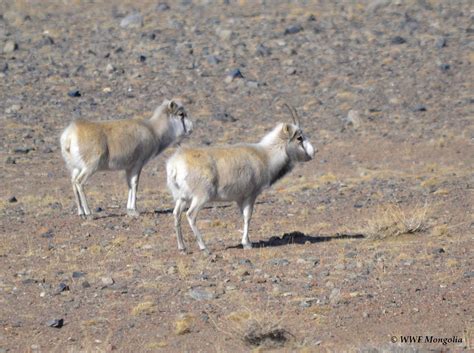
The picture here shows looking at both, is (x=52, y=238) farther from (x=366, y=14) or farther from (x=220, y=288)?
(x=366, y=14)

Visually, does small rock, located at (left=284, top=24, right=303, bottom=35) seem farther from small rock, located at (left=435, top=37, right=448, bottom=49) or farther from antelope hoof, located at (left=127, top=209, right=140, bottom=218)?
antelope hoof, located at (left=127, top=209, right=140, bottom=218)

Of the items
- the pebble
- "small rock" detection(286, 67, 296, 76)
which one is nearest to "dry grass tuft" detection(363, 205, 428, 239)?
the pebble

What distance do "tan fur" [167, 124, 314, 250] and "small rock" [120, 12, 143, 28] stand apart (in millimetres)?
18328

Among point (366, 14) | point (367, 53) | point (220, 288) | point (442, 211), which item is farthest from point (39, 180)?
point (366, 14)

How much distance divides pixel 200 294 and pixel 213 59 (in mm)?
18551

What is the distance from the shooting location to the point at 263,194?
20.7 metres

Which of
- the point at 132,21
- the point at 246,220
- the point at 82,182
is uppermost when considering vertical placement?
the point at 246,220

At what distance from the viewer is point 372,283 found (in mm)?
13531

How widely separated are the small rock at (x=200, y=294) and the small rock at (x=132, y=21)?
21.3 m

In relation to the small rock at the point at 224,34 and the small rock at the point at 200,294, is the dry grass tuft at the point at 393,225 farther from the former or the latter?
the small rock at the point at 224,34

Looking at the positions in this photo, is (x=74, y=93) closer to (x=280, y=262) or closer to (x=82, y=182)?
(x=82, y=182)

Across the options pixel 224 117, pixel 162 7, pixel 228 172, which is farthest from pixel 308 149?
pixel 162 7

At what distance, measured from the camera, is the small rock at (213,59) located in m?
31.1

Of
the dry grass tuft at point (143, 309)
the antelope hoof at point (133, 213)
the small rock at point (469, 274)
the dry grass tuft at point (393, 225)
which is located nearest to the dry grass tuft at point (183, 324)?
the dry grass tuft at point (143, 309)
